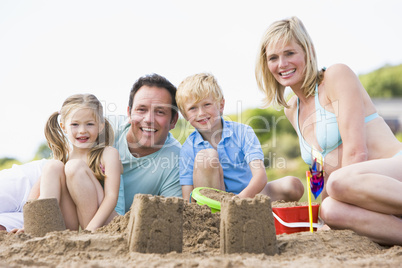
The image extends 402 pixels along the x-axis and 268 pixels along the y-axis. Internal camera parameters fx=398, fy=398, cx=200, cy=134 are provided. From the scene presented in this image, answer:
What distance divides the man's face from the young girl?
30cm

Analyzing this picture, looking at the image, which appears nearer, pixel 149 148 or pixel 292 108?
pixel 292 108

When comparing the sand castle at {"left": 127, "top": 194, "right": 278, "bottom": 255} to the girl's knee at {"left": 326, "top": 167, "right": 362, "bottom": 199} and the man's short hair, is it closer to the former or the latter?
the girl's knee at {"left": 326, "top": 167, "right": 362, "bottom": 199}

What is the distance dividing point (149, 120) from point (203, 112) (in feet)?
1.75

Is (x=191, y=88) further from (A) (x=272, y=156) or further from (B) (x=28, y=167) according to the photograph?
(A) (x=272, y=156)

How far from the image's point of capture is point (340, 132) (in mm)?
2822

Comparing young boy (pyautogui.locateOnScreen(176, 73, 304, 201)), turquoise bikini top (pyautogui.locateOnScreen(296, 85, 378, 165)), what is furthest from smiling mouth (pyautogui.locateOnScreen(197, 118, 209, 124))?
turquoise bikini top (pyautogui.locateOnScreen(296, 85, 378, 165))

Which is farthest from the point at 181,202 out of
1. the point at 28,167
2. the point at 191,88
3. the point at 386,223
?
the point at 28,167

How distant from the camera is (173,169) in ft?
13.0

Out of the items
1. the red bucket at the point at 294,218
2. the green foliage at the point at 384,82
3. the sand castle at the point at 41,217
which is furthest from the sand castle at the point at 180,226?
the green foliage at the point at 384,82

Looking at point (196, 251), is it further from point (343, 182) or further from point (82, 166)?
point (82, 166)

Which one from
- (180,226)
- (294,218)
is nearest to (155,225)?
(180,226)

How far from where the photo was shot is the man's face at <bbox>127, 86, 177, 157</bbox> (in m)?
3.88

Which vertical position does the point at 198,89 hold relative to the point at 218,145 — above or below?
above

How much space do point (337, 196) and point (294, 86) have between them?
1.06 m
